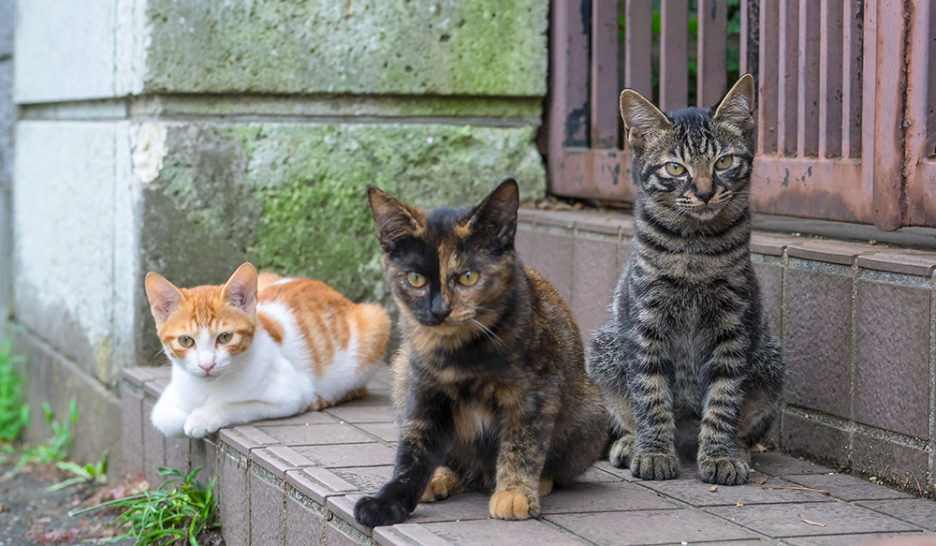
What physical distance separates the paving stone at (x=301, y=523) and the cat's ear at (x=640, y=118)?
5.41 ft

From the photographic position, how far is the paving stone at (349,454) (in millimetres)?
3756

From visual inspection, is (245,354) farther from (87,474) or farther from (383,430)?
(87,474)

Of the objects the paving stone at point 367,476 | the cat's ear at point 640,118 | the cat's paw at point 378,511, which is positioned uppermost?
the cat's ear at point 640,118

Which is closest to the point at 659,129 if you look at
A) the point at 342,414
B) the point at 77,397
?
the point at 342,414

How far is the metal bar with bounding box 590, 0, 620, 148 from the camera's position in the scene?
5457mm

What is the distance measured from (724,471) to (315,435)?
1.55 m

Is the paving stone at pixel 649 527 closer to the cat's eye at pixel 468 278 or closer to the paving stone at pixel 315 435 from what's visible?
the cat's eye at pixel 468 278

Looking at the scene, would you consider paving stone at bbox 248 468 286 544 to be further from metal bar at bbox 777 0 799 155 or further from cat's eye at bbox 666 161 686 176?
metal bar at bbox 777 0 799 155

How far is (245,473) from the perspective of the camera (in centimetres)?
400

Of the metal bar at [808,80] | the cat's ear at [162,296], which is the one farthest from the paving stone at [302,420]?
the metal bar at [808,80]

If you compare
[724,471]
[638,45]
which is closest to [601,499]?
[724,471]

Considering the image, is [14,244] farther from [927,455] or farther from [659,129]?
[927,455]

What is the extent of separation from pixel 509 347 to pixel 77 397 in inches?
156

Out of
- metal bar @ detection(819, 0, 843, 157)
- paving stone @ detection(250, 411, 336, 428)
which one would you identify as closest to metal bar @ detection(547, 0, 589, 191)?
metal bar @ detection(819, 0, 843, 157)
